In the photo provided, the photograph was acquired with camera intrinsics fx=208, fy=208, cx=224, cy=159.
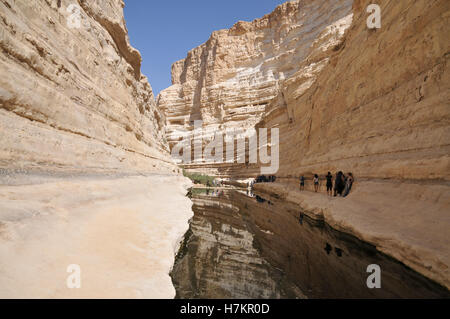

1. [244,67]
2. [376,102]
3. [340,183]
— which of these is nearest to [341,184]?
[340,183]

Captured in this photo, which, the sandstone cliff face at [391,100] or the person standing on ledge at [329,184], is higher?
the sandstone cliff face at [391,100]

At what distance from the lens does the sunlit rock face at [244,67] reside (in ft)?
122

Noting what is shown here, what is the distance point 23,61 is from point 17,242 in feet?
13.6

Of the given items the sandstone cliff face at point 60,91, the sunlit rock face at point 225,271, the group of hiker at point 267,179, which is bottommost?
the sunlit rock face at point 225,271

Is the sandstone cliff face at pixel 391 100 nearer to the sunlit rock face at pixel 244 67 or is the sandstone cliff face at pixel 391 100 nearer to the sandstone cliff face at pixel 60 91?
the sandstone cliff face at pixel 60 91

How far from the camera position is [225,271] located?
346cm

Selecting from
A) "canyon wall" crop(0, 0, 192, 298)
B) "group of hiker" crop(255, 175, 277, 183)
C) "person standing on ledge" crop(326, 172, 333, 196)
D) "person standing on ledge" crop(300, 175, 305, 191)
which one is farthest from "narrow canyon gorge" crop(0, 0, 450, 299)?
"group of hiker" crop(255, 175, 277, 183)

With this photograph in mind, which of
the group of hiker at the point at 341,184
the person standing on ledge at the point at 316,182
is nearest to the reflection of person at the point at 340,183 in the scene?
the group of hiker at the point at 341,184

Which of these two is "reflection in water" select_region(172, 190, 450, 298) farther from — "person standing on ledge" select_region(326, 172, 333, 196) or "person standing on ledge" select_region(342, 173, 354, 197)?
"person standing on ledge" select_region(326, 172, 333, 196)

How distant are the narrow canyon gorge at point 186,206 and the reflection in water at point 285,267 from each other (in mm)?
28

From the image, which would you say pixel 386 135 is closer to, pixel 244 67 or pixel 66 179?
pixel 66 179

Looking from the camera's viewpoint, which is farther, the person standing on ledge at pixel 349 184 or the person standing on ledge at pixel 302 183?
the person standing on ledge at pixel 302 183

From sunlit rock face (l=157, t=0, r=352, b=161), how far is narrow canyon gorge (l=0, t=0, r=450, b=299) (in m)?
27.2
